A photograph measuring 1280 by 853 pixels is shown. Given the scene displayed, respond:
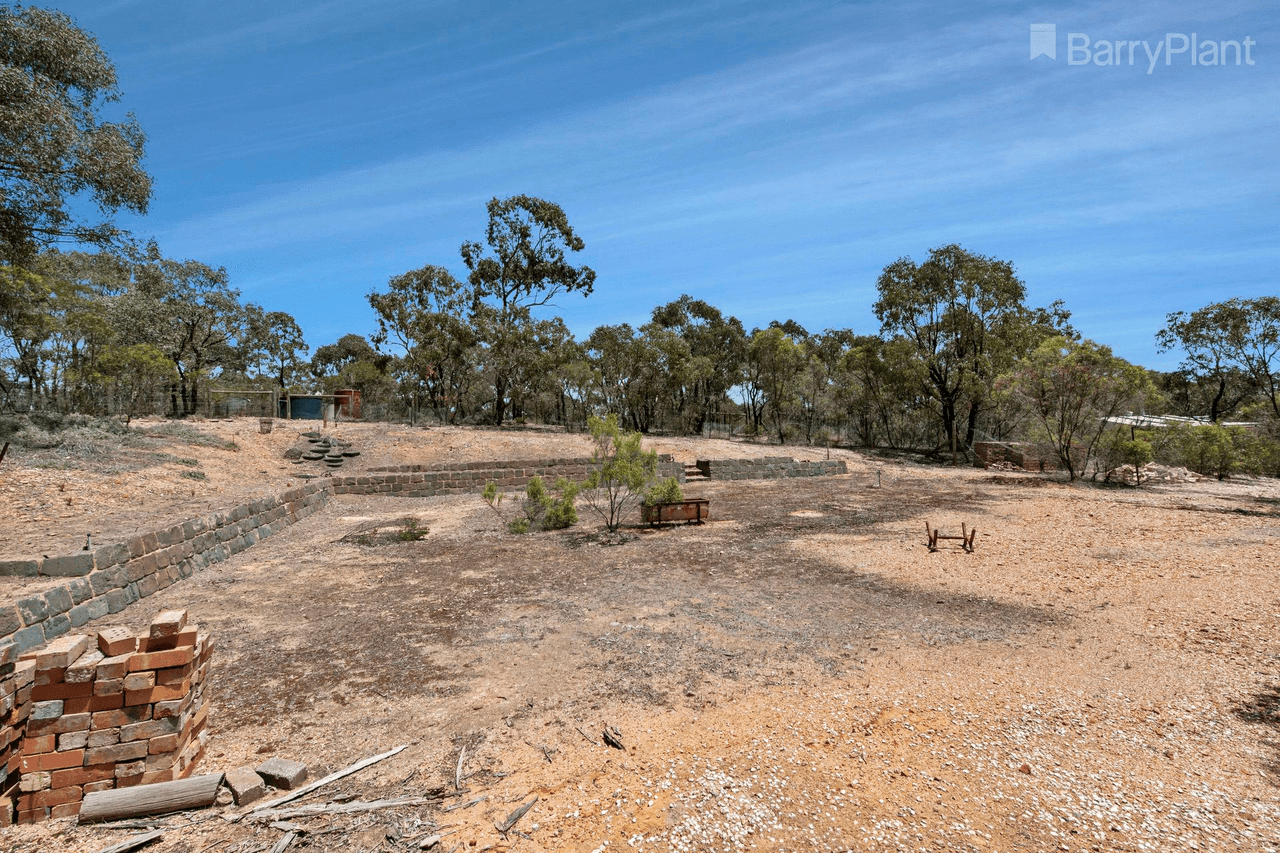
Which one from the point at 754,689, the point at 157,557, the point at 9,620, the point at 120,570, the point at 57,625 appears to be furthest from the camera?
the point at 157,557

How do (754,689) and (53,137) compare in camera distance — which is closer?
(754,689)

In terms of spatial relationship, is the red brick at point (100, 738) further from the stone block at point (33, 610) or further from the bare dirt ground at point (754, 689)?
the stone block at point (33, 610)

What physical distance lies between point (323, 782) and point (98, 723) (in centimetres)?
151

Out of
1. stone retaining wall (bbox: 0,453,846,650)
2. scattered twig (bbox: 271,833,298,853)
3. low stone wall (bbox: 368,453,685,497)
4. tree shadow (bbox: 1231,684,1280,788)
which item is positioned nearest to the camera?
scattered twig (bbox: 271,833,298,853)

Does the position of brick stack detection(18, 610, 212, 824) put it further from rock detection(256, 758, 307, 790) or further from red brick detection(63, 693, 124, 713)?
rock detection(256, 758, 307, 790)

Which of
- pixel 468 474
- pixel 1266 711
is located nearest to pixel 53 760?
pixel 1266 711

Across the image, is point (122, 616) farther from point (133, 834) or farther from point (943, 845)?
point (943, 845)

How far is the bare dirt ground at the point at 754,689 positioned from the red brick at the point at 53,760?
0.41 meters

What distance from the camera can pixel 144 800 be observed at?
337 cm

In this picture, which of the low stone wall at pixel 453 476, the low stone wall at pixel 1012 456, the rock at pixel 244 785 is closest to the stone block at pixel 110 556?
the rock at pixel 244 785

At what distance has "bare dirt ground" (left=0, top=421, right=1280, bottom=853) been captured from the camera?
10.9 ft

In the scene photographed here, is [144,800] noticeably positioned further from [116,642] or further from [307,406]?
[307,406]

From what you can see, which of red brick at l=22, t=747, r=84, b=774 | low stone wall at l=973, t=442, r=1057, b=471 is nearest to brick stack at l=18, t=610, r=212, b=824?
red brick at l=22, t=747, r=84, b=774

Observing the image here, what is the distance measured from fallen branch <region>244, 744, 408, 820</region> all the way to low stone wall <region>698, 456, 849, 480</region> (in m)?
18.6
